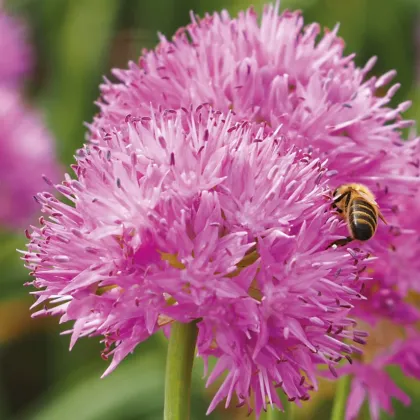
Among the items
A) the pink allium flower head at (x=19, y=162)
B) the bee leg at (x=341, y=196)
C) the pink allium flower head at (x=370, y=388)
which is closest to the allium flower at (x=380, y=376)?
the pink allium flower head at (x=370, y=388)

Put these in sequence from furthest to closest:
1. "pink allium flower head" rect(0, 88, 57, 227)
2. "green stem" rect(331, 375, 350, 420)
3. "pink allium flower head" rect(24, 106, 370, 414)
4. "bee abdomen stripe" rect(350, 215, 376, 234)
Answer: "pink allium flower head" rect(0, 88, 57, 227)
"green stem" rect(331, 375, 350, 420)
"bee abdomen stripe" rect(350, 215, 376, 234)
"pink allium flower head" rect(24, 106, 370, 414)

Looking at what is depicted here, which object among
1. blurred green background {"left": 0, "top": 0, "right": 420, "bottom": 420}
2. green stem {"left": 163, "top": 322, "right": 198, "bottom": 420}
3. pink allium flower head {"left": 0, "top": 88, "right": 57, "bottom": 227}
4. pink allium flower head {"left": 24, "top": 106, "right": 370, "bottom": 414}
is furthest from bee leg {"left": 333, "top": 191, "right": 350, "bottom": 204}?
pink allium flower head {"left": 0, "top": 88, "right": 57, "bottom": 227}

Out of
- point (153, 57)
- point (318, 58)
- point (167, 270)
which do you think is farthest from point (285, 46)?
point (167, 270)

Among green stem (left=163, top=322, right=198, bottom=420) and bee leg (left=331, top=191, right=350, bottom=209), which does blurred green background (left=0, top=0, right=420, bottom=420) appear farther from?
green stem (left=163, top=322, right=198, bottom=420)

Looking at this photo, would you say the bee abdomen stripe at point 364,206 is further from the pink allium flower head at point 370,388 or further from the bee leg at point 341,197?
the pink allium flower head at point 370,388

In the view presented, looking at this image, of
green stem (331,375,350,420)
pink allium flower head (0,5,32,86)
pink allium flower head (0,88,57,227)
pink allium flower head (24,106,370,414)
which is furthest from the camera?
pink allium flower head (0,5,32,86)

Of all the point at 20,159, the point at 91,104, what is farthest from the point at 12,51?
the point at 20,159

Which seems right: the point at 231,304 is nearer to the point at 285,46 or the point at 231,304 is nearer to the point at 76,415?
the point at 285,46
